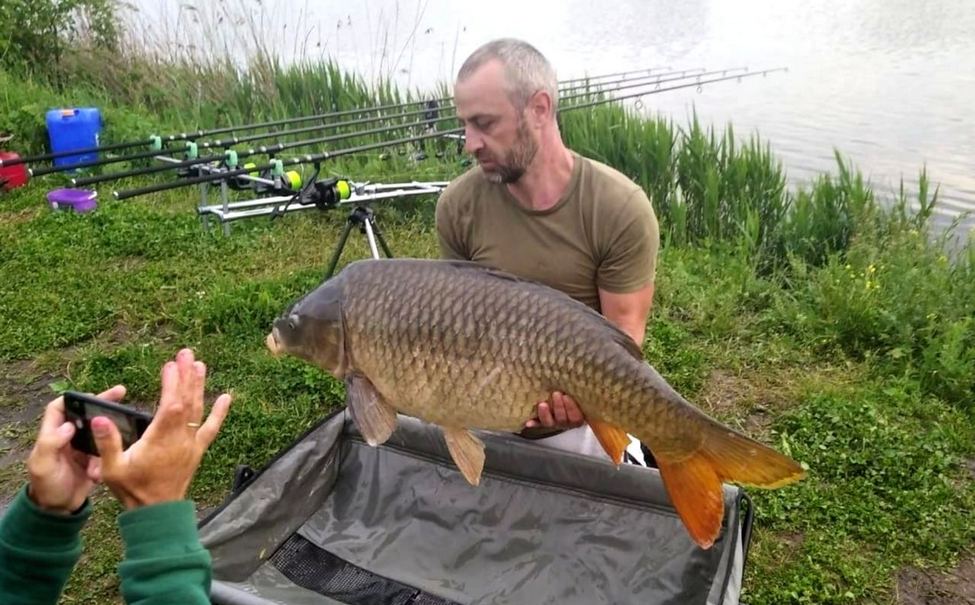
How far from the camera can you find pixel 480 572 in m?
1.90

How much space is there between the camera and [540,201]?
1.83 meters

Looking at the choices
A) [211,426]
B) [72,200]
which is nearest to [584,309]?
[211,426]

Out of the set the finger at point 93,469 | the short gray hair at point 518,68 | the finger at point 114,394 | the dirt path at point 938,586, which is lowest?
the dirt path at point 938,586

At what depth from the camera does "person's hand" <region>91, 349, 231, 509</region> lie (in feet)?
2.90

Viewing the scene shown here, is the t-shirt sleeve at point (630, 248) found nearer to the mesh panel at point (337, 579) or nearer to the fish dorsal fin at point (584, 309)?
the fish dorsal fin at point (584, 309)

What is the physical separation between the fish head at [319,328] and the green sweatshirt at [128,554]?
0.57 m

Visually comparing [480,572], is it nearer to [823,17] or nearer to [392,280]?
[392,280]

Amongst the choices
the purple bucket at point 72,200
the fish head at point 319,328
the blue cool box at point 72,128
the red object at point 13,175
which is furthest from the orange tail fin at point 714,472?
the blue cool box at point 72,128

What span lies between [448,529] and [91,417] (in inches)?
45.2

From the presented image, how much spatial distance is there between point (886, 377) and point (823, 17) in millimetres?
8157

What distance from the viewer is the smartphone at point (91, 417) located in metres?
0.99

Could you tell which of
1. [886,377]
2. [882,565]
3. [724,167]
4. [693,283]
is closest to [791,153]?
[724,167]

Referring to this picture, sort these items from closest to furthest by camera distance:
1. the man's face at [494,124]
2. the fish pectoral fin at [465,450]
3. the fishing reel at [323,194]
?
the fish pectoral fin at [465,450], the man's face at [494,124], the fishing reel at [323,194]

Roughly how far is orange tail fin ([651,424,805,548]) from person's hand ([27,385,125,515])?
864 mm
